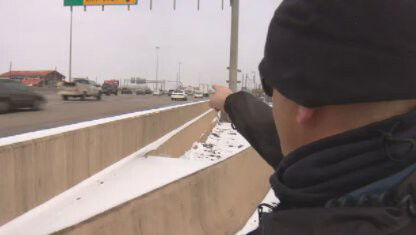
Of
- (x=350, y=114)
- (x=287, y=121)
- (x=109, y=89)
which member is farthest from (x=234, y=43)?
(x=109, y=89)

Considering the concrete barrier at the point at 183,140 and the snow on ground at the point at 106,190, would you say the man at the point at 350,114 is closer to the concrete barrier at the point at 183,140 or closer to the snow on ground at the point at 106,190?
the snow on ground at the point at 106,190

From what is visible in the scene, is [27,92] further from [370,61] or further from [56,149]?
[370,61]

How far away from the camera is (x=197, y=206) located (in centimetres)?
562

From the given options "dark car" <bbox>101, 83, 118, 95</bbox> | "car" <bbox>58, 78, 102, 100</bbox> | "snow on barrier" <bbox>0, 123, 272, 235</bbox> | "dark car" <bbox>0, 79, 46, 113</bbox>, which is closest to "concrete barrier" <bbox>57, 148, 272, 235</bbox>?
"snow on barrier" <bbox>0, 123, 272, 235</bbox>

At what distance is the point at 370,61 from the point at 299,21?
193 mm

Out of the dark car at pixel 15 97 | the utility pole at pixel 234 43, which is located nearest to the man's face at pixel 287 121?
the utility pole at pixel 234 43

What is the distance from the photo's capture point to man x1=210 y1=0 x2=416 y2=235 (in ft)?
3.49

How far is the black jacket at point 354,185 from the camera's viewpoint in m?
1.02

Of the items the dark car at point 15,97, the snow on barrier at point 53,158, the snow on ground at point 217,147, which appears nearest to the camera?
the snow on barrier at point 53,158

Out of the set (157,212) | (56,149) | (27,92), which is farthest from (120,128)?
(27,92)

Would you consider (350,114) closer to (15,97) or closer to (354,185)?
(354,185)

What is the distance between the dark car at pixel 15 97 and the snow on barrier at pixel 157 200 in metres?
15.6

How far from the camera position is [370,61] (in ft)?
3.66

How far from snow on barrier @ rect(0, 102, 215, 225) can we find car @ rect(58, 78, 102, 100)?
114ft
